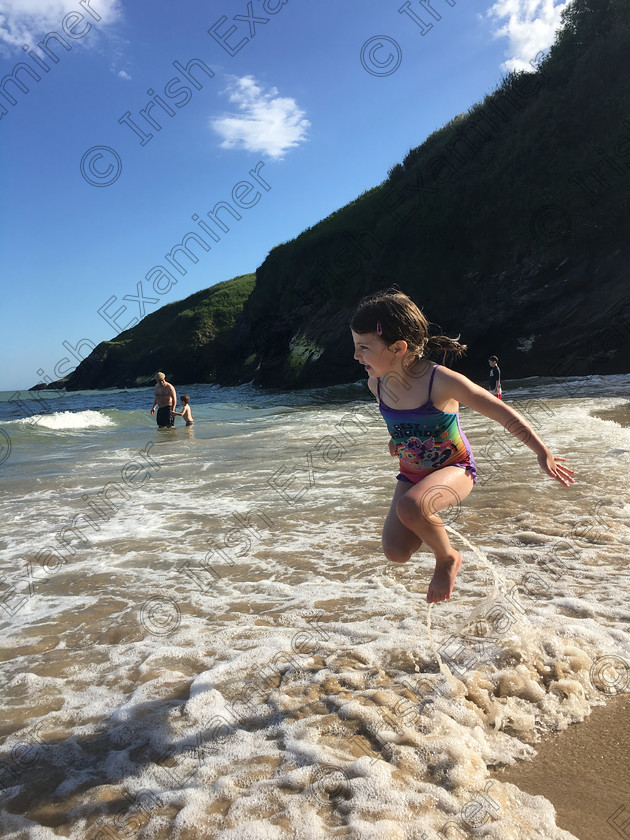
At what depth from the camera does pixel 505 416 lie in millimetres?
2822

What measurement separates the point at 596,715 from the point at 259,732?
1.49 metres

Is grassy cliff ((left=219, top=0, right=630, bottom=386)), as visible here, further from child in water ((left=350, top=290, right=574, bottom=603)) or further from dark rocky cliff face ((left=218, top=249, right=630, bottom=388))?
child in water ((left=350, top=290, right=574, bottom=603))

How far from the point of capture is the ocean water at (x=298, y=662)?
84.6 inches

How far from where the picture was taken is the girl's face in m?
3.11

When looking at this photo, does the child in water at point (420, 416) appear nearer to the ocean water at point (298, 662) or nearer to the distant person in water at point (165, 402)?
the ocean water at point (298, 662)

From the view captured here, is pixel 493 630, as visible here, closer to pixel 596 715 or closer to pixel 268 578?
pixel 596 715

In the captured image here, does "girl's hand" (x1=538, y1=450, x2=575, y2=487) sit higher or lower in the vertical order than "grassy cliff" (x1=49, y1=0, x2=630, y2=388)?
lower

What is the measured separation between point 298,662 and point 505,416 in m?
1.68

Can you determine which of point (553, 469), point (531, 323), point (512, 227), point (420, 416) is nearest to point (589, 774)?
point (553, 469)

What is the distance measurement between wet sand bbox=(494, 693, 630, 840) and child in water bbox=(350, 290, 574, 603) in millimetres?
815

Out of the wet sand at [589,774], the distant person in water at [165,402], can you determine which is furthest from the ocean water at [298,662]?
the distant person in water at [165,402]

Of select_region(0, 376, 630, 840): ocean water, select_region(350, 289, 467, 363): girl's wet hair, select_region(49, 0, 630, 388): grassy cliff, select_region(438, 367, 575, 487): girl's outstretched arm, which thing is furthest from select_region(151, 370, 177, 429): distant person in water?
select_region(49, 0, 630, 388): grassy cliff

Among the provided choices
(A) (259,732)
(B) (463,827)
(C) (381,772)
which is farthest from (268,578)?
(B) (463,827)

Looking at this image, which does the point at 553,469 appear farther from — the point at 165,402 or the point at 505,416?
the point at 165,402
